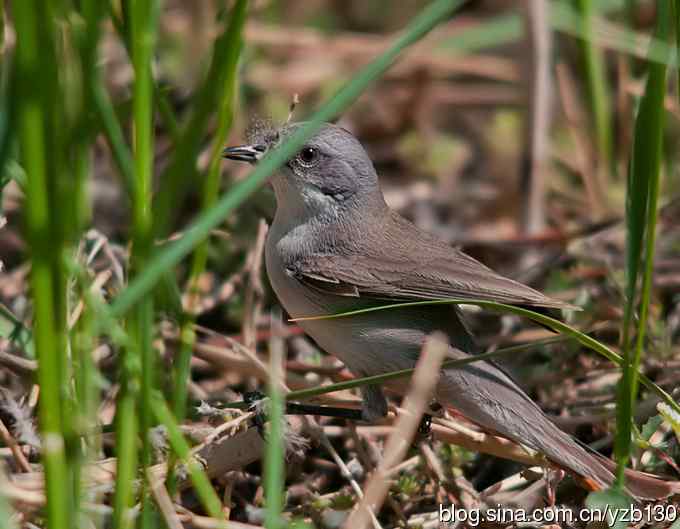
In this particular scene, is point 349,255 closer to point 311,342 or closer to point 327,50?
point 311,342

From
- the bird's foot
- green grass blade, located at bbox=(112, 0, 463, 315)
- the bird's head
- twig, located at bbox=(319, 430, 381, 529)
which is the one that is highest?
green grass blade, located at bbox=(112, 0, 463, 315)

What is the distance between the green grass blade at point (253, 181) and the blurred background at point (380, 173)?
0.17 m

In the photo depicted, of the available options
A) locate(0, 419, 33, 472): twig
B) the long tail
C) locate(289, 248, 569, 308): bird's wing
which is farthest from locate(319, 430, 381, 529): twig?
locate(0, 419, 33, 472): twig

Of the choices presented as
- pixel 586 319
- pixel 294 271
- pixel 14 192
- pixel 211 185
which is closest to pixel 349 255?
pixel 294 271

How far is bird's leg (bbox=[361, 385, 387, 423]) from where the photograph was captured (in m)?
3.38

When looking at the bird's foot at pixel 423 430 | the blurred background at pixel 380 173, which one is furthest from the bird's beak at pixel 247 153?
the bird's foot at pixel 423 430

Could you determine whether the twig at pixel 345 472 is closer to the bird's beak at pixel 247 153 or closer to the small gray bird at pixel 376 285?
the small gray bird at pixel 376 285

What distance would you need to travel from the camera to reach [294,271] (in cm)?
344

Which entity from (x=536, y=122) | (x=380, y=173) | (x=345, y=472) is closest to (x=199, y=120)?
(x=345, y=472)

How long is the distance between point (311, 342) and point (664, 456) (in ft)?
5.54

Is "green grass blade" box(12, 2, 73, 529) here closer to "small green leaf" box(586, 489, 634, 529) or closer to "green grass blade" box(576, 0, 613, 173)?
"small green leaf" box(586, 489, 634, 529)

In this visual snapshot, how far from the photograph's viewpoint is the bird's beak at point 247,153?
3.50 m

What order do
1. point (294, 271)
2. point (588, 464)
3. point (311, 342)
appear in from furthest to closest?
point (311, 342), point (294, 271), point (588, 464)

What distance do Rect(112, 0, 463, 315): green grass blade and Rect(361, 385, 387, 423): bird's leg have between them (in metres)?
1.37
